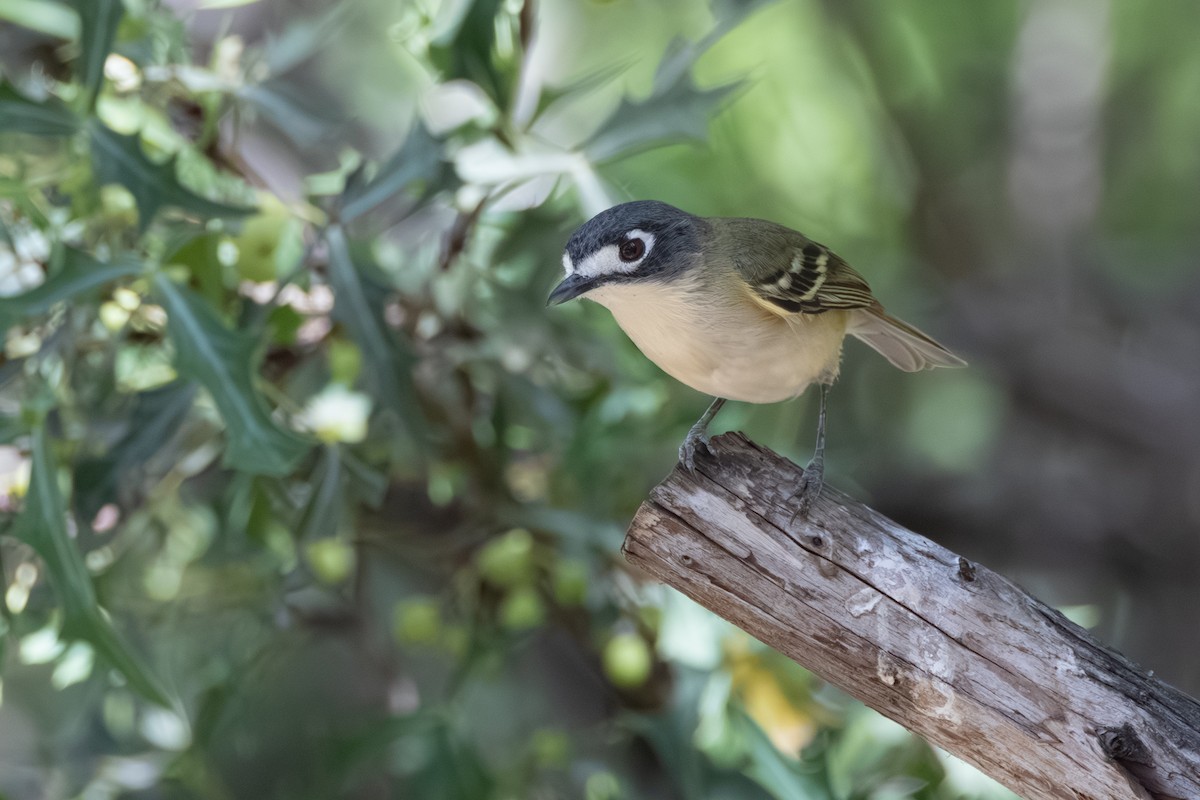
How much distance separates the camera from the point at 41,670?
2.98 m

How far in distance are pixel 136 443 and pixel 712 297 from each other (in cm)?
117

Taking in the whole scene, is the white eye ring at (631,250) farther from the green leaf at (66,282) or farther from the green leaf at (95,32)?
the green leaf at (95,32)

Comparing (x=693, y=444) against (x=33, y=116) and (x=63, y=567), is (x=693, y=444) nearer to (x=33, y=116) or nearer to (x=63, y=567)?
(x=63, y=567)

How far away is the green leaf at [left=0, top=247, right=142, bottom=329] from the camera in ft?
5.72

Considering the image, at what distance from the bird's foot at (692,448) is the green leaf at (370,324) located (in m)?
0.64

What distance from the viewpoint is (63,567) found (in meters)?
1.81

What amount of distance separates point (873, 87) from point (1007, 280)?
0.91 meters

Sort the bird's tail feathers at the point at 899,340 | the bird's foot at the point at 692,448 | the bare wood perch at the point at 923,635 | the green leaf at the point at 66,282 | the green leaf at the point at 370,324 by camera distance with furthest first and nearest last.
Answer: the green leaf at the point at 370,324
the bird's tail feathers at the point at 899,340
the green leaf at the point at 66,282
the bird's foot at the point at 692,448
the bare wood perch at the point at 923,635

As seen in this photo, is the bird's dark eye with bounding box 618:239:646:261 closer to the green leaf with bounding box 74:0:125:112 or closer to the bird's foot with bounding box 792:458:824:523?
the bird's foot with bounding box 792:458:824:523

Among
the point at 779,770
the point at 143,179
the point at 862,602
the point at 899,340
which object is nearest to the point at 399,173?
the point at 143,179

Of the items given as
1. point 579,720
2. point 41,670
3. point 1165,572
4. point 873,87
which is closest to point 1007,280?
point 873,87

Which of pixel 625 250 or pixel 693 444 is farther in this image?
pixel 693 444

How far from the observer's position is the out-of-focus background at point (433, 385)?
2.08 m

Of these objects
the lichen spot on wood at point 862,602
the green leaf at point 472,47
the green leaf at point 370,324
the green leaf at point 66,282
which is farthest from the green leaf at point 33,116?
the lichen spot on wood at point 862,602
